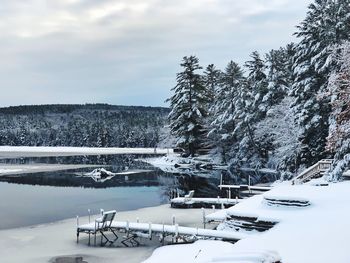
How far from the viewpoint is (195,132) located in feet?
210

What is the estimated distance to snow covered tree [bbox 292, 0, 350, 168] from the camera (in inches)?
1480

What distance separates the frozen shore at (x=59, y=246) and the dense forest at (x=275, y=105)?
45.9 feet

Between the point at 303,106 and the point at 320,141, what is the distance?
3280 mm

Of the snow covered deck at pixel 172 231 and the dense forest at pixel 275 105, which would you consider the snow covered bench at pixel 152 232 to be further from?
the dense forest at pixel 275 105

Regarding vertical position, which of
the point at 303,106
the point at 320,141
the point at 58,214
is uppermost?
the point at 303,106

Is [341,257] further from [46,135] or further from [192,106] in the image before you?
[46,135]

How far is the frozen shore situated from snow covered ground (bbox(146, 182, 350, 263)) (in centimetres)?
158

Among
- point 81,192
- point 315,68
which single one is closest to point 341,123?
point 315,68

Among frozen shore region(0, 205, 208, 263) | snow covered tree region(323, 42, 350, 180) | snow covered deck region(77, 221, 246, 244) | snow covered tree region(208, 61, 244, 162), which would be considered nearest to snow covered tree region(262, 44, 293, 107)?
snow covered tree region(208, 61, 244, 162)

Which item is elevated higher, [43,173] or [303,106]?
[303,106]

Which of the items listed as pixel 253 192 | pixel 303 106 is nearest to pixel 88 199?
pixel 253 192

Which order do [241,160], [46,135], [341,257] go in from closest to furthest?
[341,257], [241,160], [46,135]

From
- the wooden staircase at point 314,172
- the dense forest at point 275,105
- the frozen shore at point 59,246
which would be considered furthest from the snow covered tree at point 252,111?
the frozen shore at point 59,246

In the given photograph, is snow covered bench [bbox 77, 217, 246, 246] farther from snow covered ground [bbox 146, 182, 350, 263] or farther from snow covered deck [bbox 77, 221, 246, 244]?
snow covered ground [bbox 146, 182, 350, 263]
